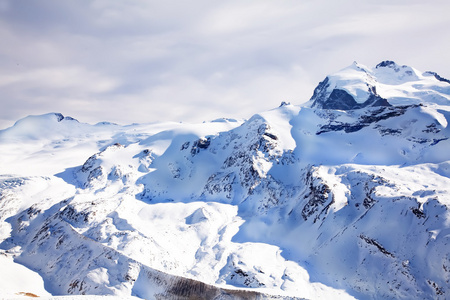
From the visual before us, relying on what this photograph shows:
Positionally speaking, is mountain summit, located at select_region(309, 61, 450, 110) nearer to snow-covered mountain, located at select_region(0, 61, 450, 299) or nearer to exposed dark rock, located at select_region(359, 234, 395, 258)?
snow-covered mountain, located at select_region(0, 61, 450, 299)

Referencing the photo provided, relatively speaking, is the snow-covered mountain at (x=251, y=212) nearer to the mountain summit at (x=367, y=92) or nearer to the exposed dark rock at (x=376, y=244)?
the exposed dark rock at (x=376, y=244)

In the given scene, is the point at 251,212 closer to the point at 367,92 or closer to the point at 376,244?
the point at 376,244

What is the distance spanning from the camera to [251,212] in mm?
88688

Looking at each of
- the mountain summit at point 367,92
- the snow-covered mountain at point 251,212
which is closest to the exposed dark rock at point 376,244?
the snow-covered mountain at point 251,212

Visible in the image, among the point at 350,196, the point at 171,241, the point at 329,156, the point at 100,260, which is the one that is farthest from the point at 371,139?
the point at 100,260

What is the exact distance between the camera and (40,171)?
11581 cm

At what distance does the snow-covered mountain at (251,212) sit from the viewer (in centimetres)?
5784

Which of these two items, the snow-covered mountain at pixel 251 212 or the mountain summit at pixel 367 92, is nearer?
the snow-covered mountain at pixel 251 212

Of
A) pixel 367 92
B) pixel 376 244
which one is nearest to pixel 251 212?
pixel 376 244

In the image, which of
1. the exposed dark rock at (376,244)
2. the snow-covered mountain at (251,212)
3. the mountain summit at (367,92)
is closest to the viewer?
the snow-covered mountain at (251,212)

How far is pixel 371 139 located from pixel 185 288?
3034 inches

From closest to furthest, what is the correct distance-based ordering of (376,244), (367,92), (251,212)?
(376,244), (251,212), (367,92)

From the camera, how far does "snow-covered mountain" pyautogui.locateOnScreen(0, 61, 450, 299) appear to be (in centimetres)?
5784

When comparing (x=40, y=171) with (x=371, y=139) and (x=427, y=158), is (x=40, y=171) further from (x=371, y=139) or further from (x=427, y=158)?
(x=427, y=158)
